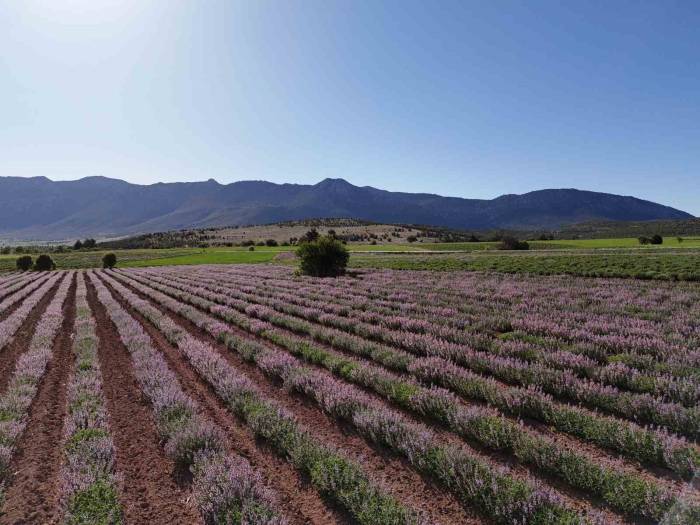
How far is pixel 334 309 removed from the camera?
53.5 feet

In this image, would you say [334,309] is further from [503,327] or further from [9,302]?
[9,302]

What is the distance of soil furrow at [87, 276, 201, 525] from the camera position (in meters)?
4.55

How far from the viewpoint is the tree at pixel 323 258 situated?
37.2m

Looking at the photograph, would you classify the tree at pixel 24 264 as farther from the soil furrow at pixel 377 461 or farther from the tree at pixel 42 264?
the soil furrow at pixel 377 461

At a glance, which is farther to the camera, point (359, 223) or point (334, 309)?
point (359, 223)

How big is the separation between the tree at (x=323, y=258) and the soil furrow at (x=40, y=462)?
2822 cm

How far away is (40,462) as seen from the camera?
5660mm

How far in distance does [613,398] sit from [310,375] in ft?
18.3

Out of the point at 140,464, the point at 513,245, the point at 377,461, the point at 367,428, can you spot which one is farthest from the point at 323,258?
the point at 513,245

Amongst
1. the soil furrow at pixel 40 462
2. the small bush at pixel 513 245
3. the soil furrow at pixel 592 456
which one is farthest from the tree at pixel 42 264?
the soil furrow at pixel 592 456

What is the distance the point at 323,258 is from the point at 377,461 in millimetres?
32170

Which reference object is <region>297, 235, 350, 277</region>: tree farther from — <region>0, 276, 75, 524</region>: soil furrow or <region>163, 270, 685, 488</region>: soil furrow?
<region>163, 270, 685, 488</region>: soil furrow

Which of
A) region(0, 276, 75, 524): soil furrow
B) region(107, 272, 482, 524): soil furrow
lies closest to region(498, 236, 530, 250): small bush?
region(107, 272, 482, 524): soil furrow

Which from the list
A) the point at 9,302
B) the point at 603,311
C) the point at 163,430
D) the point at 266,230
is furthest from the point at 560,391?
the point at 266,230
